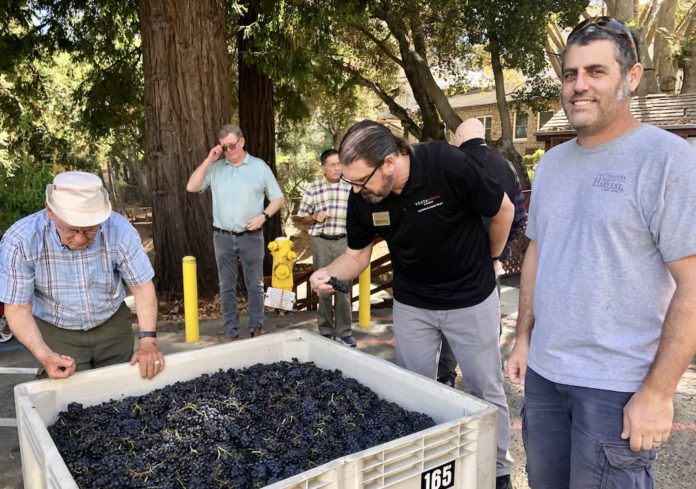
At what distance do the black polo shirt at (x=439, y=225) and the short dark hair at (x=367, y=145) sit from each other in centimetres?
21

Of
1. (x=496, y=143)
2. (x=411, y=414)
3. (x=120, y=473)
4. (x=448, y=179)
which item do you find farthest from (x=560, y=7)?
(x=120, y=473)

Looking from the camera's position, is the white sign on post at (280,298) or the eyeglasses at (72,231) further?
the white sign on post at (280,298)

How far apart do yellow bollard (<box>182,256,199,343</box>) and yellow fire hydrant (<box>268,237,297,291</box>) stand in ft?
2.67

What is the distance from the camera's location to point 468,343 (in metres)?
2.90

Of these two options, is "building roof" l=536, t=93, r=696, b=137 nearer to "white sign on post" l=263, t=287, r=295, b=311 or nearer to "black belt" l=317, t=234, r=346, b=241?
"black belt" l=317, t=234, r=346, b=241

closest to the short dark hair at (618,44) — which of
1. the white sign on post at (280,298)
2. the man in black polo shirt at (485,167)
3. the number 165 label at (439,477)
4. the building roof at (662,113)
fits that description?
the number 165 label at (439,477)

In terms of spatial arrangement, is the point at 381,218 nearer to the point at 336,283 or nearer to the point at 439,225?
the point at 439,225

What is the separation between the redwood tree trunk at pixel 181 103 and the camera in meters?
6.90

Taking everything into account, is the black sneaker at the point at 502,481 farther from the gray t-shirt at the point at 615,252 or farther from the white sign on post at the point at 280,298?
the white sign on post at the point at 280,298

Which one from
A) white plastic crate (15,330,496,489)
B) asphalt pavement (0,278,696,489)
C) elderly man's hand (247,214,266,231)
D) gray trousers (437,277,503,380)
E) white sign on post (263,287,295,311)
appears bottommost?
asphalt pavement (0,278,696,489)

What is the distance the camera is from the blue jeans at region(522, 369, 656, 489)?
186 centimetres

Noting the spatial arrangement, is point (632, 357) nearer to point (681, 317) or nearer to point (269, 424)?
point (681, 317)

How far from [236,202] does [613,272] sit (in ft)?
13.4

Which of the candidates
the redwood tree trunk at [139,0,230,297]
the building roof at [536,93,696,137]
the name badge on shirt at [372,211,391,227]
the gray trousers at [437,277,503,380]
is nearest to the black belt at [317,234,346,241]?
the gray trousers at [437,277,503,380]
